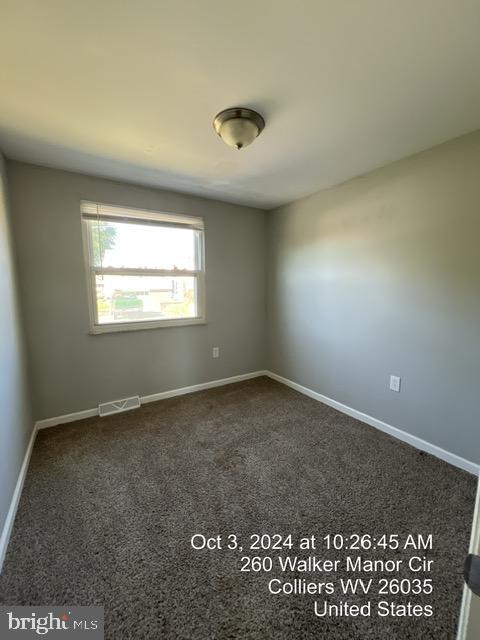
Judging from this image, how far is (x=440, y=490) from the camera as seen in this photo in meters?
1.68

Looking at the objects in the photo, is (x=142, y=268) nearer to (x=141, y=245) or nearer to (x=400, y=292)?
(x=141, y=245)

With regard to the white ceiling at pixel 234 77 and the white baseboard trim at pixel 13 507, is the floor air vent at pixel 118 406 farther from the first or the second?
the white ceiling at pixel 234 77

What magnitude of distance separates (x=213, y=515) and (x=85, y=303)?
6.74 ft

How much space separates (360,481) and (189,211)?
113 inches

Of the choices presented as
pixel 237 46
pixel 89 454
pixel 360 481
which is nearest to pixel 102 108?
pixel 237 46

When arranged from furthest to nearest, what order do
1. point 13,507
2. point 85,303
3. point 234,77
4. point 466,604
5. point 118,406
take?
point 118,406, point 85,303, point 13,507, point 234,77, point 466,604

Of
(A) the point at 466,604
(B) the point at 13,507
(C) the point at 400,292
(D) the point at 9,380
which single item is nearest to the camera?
(A) the point at 466,604

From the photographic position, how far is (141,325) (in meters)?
2.78

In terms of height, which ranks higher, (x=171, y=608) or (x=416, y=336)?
(x=416, y=336)

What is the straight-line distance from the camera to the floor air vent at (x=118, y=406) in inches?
104

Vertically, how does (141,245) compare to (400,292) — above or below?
above

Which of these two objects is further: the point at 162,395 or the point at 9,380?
the point at 162,395

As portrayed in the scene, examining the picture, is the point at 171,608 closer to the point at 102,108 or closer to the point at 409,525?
the point at 409,525

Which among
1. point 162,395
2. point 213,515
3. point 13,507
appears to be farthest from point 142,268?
point 213,515
